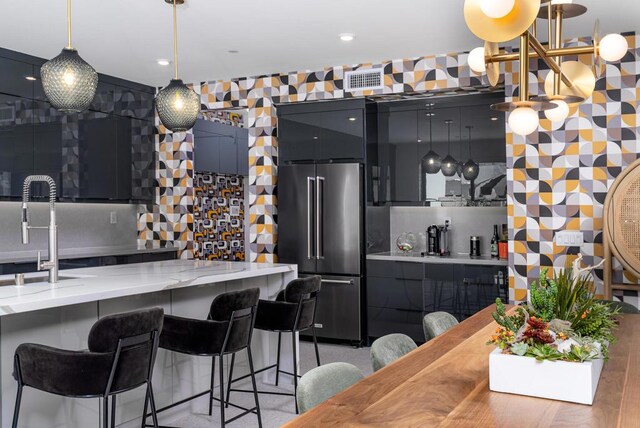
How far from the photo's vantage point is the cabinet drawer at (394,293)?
543cm

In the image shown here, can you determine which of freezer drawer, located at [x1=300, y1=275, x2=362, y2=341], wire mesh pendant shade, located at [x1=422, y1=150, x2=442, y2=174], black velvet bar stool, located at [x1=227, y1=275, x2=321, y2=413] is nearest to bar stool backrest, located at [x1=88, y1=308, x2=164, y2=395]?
black velvet bar stool, located at [x1=227, y1=275, x2=321, y2=413]

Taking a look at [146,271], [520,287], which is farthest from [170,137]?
[520,287]

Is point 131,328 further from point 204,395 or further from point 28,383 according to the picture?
point 204,395

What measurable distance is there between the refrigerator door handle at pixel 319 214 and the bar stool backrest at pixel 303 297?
1.75 m

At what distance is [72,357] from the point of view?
235 cm

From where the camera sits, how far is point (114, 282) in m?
3.17

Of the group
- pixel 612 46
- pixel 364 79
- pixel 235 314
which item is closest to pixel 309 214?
pixel 364 79

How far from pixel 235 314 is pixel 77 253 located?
10.9ft

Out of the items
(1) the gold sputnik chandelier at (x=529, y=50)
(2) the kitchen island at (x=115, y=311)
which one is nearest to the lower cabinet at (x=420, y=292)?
(2) the kitchen island at (x=115, y=311)

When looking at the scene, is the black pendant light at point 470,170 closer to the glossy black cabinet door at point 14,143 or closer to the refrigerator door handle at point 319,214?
the refrigerator door handle at point 319,214

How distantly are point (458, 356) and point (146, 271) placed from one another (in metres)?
2.24

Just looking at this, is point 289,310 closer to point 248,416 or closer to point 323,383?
point 248,416

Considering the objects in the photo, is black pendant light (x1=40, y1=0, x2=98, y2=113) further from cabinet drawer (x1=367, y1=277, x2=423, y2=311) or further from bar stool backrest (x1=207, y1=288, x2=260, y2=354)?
cabinet drawer (x1=367, y1=277, x2=423, y2=311)

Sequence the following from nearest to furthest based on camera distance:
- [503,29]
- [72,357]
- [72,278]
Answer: [503,29] < [72,357] < [72,278]
